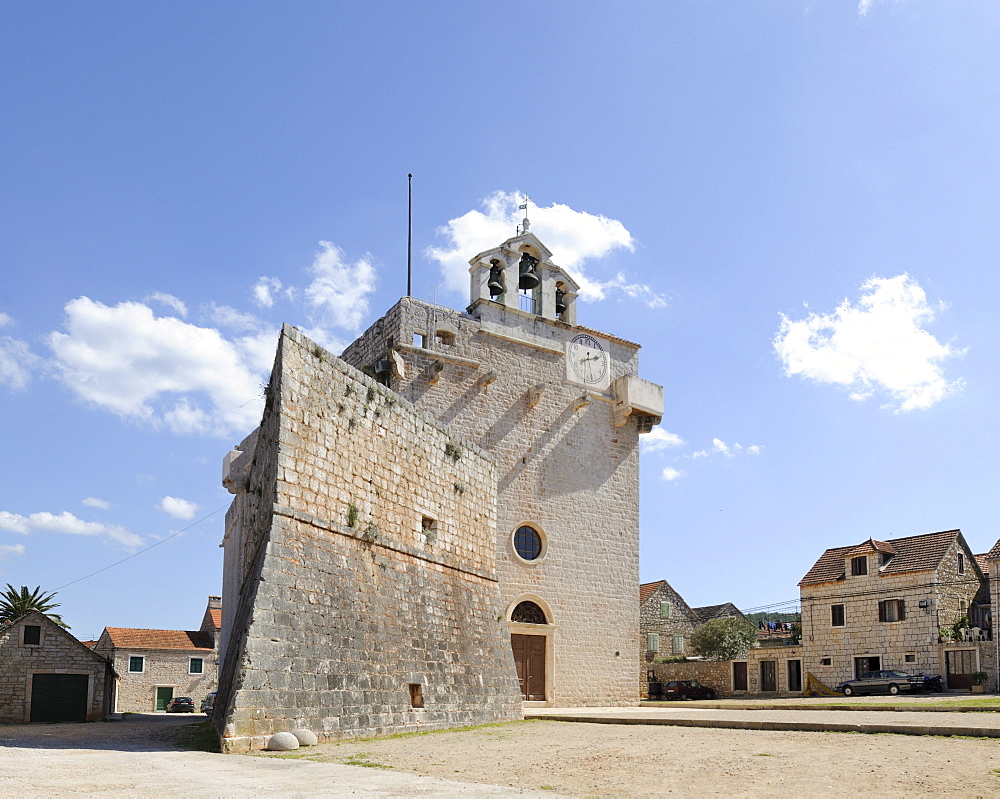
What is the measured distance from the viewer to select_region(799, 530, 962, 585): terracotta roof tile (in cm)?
3256

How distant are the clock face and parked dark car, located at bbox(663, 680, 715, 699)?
48.1 ft

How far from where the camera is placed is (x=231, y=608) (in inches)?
908

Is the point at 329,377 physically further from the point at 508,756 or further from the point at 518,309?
the point at 518,309

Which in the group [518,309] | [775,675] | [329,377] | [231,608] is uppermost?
[518,309]

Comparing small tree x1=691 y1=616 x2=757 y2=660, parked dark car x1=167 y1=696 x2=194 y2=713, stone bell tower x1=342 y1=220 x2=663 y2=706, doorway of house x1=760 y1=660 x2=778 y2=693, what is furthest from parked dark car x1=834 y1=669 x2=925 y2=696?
parked dark car x1=167 y1=696 x2=194 y2=713

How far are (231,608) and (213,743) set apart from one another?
13.1 meters

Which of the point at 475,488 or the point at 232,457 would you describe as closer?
the point at 475,488

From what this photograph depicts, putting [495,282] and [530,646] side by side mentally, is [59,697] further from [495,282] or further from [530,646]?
[495,282]

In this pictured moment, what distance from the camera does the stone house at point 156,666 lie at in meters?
37.9

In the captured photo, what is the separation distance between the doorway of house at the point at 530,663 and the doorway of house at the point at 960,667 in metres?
16.9

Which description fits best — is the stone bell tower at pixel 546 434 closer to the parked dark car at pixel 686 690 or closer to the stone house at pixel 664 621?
the parked dark car at pixel 686 690

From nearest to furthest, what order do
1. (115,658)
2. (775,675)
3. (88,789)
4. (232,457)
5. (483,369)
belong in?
(88,789), (483,369), (232,457), (775,675), (115,658)

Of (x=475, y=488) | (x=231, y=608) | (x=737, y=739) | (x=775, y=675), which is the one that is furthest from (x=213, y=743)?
(x=775, y=675)

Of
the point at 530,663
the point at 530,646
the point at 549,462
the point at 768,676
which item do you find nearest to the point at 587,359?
the point at 549,462
